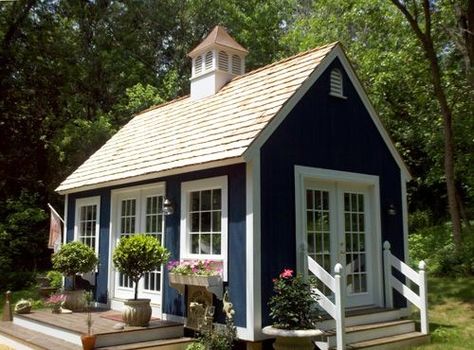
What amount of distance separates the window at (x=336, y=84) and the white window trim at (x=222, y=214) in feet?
8.16

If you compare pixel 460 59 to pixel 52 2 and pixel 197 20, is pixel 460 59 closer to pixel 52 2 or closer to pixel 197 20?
pixel 197 20

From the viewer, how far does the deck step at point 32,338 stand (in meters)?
7.37

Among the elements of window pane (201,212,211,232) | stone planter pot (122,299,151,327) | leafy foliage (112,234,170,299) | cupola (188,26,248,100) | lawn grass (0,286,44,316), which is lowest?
lawn grass (0,286,44,316)

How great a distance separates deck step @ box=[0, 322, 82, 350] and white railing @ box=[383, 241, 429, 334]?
16.6 feet

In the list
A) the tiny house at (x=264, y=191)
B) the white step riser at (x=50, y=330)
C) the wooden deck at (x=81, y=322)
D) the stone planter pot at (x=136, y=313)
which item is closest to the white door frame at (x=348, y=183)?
the tiny house at (x=264, y=191)

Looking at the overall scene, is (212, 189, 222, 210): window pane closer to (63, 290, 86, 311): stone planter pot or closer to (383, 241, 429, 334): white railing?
(383, 241, 429, 334): white railing

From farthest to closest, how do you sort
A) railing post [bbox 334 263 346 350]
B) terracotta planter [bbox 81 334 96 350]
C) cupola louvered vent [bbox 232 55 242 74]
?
cupola louvered vent [bbox 232 55 242 74], railing post [bbox 334 263 346 350], terracotta planter [bbox 81 334 96 350]

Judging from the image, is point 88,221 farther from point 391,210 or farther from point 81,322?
point 391,210

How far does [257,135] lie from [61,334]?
4238 millimetres

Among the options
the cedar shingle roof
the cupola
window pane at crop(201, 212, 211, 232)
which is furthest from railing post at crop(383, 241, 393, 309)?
the cupola

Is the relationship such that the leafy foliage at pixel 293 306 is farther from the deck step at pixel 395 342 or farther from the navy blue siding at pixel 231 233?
the deck step at pixel 395 342

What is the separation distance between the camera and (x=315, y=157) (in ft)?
26.6

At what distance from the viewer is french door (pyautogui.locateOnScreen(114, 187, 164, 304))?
9.12 meters

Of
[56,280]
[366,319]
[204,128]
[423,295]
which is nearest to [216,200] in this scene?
[204,128]
